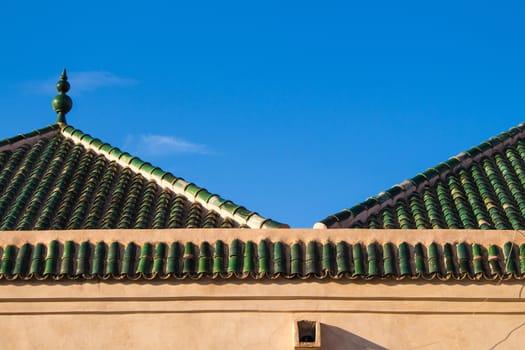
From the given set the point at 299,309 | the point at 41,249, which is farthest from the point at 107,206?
the point at 299,309

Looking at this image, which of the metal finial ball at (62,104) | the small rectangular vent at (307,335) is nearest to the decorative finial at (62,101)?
the metal finial ball at (62,104)

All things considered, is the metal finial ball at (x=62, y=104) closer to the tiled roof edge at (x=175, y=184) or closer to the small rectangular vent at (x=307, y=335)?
the tiled roof edge at (x=175, y=184)

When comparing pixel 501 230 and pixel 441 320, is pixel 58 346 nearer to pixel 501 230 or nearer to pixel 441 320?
Result: pixel 441 320

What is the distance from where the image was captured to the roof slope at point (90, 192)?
1185cm

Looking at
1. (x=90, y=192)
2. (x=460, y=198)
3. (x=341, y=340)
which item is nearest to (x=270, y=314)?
(x=341, y=340)

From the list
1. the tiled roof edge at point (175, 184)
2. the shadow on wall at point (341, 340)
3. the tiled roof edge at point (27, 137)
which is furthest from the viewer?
the tiled roof edge at point (27, 137)

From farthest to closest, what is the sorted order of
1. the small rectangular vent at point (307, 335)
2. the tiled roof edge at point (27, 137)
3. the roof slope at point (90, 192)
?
the tiled roof edge at point (27, 137)
the roof slope at point (90, 192)
the small rectangular vent at point (307, 335)

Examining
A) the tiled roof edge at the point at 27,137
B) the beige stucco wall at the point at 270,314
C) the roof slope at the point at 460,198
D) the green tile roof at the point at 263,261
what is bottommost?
the beige stucco wall at the point at 270,314

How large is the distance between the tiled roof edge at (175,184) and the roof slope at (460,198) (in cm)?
70

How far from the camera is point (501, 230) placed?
36.2ft

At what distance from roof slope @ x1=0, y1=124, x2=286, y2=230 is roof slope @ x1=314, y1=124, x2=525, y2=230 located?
1.20m

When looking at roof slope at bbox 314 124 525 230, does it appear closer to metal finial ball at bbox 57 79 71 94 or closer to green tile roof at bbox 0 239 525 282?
green tile roof at bbox 0 239 525 282

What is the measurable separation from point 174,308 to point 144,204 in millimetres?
1707

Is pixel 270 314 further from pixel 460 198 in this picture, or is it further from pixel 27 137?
pixel 27 137
